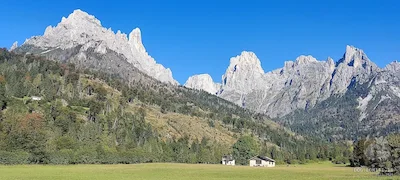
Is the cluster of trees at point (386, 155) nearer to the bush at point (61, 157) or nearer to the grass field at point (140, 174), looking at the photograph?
the grass field at point (140, 174)

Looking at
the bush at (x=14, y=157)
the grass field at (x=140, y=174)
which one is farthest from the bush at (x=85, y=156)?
the grass field at (x=140, y=174)

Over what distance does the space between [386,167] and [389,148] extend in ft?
20.9

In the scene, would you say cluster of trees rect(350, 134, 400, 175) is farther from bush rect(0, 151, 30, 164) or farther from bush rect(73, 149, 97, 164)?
bush rect(0, 151, 30, 164)

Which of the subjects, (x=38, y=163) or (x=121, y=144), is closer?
(x=38, y=163)

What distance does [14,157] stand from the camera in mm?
129375

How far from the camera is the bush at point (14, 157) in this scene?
127m

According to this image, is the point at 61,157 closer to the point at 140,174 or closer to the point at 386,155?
the point at 140,174

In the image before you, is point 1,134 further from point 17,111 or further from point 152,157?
point 152,157

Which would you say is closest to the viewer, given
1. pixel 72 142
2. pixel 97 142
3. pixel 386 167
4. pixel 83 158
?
pixel 386 167

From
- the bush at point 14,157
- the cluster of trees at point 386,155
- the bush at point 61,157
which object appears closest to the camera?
the cluster of trees at point 386,155

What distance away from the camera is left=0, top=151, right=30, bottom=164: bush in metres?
127

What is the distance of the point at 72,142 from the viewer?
166 m

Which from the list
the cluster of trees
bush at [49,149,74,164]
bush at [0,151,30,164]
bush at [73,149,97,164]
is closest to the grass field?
the cluster of trees

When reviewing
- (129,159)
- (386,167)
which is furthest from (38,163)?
(386,167)
